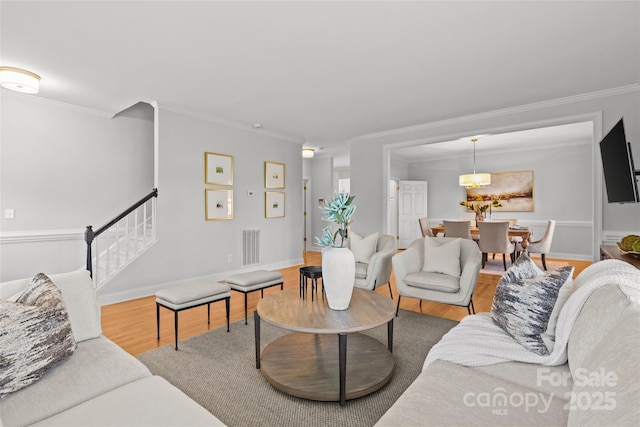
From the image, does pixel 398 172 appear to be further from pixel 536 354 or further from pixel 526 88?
pixel 536 354

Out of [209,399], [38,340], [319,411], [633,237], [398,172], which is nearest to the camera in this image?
[38,340]

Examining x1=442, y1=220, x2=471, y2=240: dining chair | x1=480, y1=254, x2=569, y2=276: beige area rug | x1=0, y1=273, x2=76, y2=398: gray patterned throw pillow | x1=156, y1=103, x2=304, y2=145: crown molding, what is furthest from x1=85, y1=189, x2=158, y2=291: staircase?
x1=480, y1=254, x2=569, y2=276: beige area rug

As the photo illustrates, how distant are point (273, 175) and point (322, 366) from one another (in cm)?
422

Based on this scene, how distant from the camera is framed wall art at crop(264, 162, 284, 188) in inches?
230

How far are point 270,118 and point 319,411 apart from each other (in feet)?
13.4

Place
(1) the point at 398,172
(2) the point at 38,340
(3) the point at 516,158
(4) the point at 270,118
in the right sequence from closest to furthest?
(2) the point at 38,340, (4) the point at 270,118, (3) the point at 516,158, (1) the point at 398,172

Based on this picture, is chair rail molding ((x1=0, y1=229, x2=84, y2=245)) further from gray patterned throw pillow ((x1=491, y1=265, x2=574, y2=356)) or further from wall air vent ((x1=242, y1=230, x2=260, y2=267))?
gray patterned throw pillow ((x1=491, y1=265, x2=574, y2=356))

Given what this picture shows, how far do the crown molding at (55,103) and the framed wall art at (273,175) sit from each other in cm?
244

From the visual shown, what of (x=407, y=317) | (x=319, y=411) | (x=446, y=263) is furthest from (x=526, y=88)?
(x=319, y=411)

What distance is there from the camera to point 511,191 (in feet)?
25.4

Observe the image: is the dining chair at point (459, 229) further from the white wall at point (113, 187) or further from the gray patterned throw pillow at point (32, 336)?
the gray patterned throw pillow at point (32, 336)

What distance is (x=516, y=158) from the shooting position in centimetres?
768

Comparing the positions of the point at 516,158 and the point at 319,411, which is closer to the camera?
the point at 319,411

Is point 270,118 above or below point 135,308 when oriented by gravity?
above
